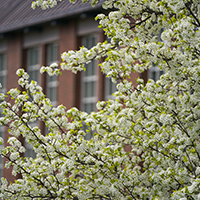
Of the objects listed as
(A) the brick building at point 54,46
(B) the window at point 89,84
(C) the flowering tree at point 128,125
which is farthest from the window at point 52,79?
(C) the flowering tree at point 128,125

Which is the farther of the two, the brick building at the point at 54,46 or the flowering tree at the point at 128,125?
the brick building at the point at 54,46

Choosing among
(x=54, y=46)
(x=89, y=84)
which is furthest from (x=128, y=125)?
(x=54, y=46)

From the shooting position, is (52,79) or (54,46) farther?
(52,79)

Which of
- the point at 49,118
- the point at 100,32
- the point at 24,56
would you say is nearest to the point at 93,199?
the point at 49,118

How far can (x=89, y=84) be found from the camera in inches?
546

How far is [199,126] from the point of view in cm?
519

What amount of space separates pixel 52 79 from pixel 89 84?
184 centimetres

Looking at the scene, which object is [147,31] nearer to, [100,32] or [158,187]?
[158,187]

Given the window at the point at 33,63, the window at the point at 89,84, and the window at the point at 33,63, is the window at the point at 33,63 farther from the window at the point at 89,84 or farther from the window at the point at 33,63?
the window at the point at 89,84

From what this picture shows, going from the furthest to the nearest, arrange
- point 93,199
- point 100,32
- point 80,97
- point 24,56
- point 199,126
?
point 24,56 → point 80,97 → point 100,32 → point 93,199 → point 199,126

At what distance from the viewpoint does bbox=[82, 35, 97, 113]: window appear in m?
13.7

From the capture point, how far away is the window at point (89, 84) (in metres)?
13.7

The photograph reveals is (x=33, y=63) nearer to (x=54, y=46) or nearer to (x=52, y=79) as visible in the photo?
(x=52, y=79)

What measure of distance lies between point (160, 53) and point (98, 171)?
1957 millimetres
